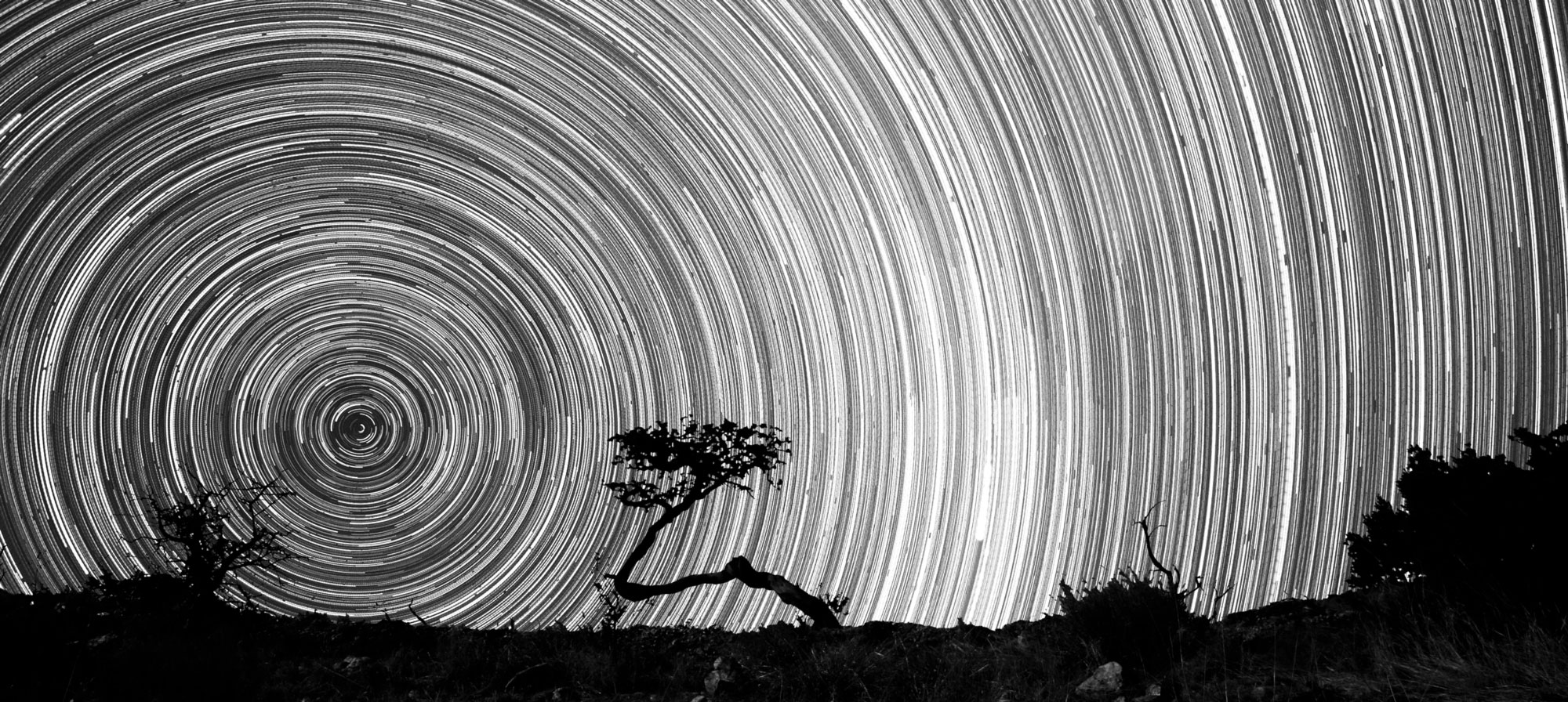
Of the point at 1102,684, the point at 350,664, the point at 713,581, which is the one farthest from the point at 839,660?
the point at 713,581

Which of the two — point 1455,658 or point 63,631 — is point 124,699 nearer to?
point 63,631

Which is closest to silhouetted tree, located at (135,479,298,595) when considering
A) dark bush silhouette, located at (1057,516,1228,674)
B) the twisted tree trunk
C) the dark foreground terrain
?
the dark foreground terrain

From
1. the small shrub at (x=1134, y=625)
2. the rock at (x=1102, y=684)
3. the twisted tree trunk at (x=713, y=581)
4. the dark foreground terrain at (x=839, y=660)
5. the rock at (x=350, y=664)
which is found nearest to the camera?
the dark foreground terrain at (x=839, y=660)

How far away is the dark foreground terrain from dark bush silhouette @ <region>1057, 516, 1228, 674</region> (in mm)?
19

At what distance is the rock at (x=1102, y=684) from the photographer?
17.5ft

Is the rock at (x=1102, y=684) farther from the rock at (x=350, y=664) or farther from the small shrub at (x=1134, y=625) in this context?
the rock at (x=350, y=664)

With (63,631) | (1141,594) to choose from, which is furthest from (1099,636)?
(63,631)

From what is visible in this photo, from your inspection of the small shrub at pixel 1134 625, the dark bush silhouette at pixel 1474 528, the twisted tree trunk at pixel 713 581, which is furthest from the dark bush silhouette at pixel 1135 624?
the twisted tree trunk at pixel 713 581

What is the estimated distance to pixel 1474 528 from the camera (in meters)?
6.57

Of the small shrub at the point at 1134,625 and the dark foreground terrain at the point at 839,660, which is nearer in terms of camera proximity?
the dark foreground terrain at the point at 839,660

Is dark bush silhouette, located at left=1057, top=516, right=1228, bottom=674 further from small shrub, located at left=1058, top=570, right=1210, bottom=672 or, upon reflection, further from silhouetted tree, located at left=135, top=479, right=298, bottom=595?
silhouetted tree, located at left=135, top=479, right=298, bottom=595

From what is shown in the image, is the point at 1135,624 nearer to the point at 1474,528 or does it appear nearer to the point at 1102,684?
the point at 1102,684

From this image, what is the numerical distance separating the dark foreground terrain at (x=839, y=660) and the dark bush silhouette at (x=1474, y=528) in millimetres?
384

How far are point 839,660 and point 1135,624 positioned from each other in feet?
7.34
